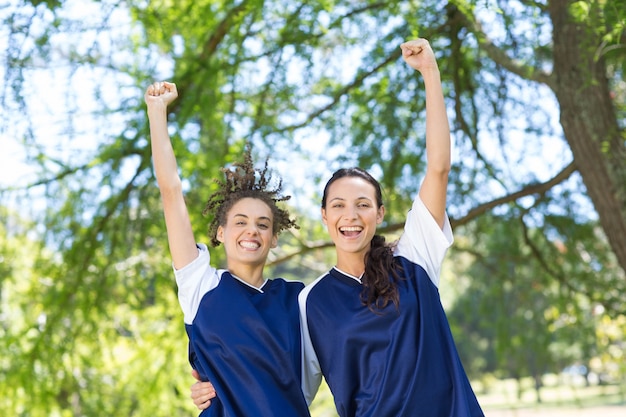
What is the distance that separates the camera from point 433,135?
8.38 feet

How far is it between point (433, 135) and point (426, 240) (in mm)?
335

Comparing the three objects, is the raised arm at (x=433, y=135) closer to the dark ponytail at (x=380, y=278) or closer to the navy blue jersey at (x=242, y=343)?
the dark ponytail at (x=380, y=278)

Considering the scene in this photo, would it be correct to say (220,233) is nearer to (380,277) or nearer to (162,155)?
(162,155)

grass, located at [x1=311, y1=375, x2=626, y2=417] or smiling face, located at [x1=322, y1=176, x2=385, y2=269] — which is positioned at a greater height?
smiling face, located at [x1=322, y1=176, x2=385, y2=269]

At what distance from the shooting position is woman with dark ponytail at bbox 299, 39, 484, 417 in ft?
7.90

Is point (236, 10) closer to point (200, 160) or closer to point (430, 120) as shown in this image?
point (200, 160)

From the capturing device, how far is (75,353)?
17.2ft

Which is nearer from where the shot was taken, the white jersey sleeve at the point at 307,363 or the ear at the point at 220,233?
the white jersey sleeve at the point at 307,363

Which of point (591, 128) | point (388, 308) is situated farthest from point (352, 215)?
point (591, 128)

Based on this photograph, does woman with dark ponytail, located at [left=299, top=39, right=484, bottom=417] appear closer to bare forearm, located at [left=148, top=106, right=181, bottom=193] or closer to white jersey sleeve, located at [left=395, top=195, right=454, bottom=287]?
white jersey sleeve, located at [left=395, top=195, right=454, bottom=287]

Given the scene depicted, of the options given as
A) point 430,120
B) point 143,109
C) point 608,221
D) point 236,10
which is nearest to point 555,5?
point 608,221

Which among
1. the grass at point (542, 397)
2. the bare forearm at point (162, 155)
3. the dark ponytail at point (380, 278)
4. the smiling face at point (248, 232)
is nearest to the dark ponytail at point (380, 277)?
the dark ponytail at point (380, 278)

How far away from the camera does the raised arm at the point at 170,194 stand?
2695mm

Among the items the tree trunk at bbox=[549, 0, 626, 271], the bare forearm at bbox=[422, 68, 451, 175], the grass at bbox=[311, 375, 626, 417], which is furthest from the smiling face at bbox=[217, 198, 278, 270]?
the grass at bbox=[311, 375, 626, 417]
